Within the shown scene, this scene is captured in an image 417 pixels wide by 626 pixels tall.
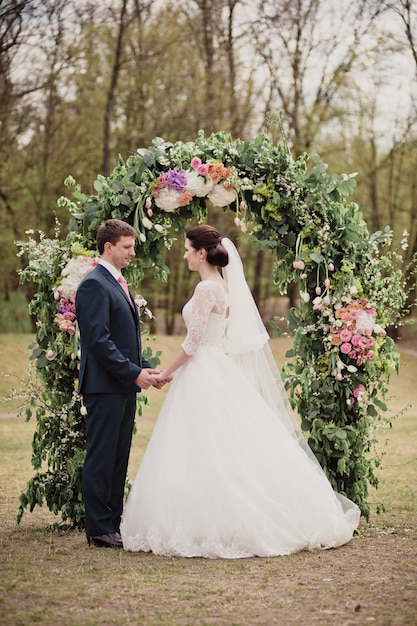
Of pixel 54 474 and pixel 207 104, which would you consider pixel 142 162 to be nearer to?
pixel 54 474

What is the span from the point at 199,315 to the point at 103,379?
0.75m

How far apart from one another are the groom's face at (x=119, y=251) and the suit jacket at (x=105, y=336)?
Result: 0.10 metres

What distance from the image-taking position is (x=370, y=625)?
12.0 ft

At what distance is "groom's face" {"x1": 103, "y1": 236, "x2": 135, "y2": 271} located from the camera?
540cm

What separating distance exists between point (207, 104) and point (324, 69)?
491 centimetres

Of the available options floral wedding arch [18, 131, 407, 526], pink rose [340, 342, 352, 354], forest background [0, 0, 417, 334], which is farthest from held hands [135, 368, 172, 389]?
forest background [0, 0, 417, 334]

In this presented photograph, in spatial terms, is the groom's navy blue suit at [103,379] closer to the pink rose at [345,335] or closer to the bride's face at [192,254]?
the bride's face at [192,254]

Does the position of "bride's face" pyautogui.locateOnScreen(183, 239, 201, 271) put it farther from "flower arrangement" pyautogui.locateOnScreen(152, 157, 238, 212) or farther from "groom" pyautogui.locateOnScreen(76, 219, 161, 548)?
"flower arrangement" pyautogui.locateOnScreen(152, 157, 238, 212)

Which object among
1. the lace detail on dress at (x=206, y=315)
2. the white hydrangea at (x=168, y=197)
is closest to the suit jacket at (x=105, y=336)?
the lace detail on dress at (x=206, y=315)

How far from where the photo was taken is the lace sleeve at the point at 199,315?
5.38 m

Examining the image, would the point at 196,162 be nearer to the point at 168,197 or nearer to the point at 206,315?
the point at 168,197

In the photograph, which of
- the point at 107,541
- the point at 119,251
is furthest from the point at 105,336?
the point at 107,541

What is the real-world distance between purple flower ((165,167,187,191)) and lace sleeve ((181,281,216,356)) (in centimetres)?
93

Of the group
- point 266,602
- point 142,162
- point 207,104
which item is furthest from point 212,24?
point 266,602
